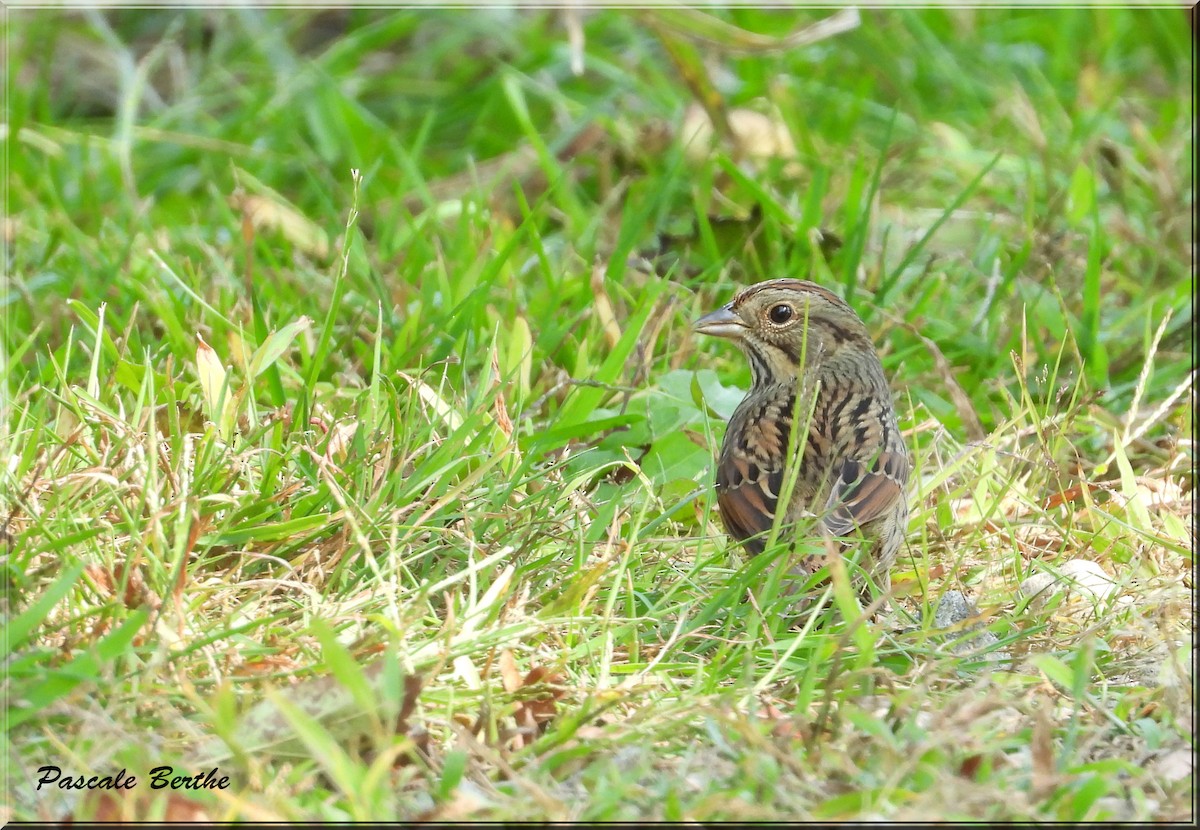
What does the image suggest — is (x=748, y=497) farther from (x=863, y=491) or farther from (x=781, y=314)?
(x=781, y=314)

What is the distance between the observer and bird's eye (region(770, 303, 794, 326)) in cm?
435

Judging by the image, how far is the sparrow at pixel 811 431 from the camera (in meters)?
3.60

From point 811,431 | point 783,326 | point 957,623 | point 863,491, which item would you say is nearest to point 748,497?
point 863,491

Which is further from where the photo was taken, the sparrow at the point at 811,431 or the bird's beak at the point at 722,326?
the bird's beak at the point at 722,326

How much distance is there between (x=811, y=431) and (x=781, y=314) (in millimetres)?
501

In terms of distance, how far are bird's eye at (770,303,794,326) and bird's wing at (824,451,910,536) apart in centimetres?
66

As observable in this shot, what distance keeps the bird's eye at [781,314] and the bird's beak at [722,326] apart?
0.30 feet

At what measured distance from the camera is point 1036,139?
6.20m

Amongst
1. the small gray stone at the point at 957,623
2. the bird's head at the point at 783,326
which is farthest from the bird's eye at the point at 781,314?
the small gray stone at the point at 957,623

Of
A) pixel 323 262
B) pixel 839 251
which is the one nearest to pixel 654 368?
pixel 839 251

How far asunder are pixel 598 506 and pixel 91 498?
1199 millimetres

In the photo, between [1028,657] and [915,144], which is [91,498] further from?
[915,144]

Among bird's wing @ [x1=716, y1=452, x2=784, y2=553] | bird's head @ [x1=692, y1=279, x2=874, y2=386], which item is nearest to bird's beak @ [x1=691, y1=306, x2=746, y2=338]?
bird's head @ [x1=692, y1=279, x2=874, y2=386]

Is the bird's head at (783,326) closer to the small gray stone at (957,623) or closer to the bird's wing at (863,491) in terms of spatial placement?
the bird's wing at (863,491)
